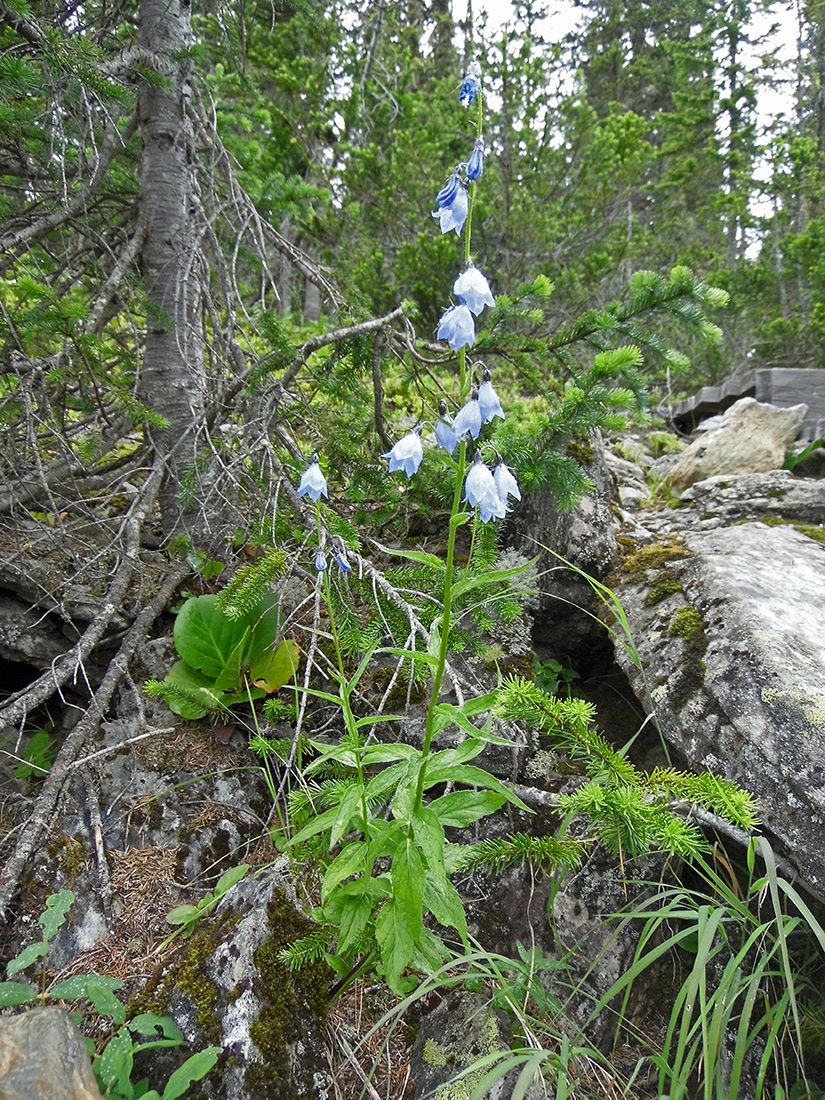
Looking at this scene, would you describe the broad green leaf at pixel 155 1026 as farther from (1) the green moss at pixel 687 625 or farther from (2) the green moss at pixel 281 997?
(1) the green moss at pixel 687 625

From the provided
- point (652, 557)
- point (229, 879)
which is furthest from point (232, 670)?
point (652, 557)

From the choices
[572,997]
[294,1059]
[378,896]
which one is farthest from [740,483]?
[294,1059]

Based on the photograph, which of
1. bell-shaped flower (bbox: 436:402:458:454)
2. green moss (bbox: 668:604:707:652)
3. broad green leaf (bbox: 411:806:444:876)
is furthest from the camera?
green moss (bbox: 668:604:707:652)

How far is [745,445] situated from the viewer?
13.4 ft

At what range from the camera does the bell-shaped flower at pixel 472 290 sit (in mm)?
1265

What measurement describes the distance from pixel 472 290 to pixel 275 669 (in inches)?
61.4

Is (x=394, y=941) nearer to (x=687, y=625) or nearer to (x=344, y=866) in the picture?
(x=344, y=866)

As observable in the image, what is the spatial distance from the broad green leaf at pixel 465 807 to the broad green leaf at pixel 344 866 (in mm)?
197

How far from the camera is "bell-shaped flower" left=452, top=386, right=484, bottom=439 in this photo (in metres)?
1.27

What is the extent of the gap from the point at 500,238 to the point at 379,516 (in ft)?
15.3

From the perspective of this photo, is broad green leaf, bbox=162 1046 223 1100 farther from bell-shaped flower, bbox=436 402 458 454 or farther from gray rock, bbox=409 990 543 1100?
bell-shaped flower, bbox=436 402 458 454

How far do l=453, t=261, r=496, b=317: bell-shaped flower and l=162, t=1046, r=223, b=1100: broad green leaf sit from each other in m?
1.78

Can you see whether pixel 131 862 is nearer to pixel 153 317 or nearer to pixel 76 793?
pixel 76 793

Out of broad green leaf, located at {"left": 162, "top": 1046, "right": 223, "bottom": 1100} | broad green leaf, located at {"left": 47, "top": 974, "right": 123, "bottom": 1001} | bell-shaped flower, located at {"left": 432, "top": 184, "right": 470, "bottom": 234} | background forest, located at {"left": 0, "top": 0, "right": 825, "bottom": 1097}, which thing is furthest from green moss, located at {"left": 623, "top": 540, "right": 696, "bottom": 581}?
broad green leaf, located at {"left": 47, "top": 974, "right": 123, "bottom": 1001}
